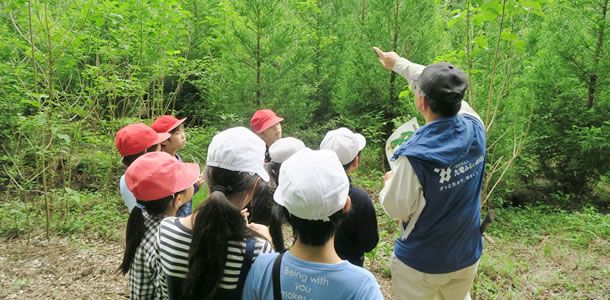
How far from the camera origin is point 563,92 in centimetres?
698

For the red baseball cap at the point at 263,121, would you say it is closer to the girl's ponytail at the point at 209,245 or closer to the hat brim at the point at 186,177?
the hat brim at the point at 186,177

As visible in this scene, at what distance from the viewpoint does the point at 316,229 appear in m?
1.54

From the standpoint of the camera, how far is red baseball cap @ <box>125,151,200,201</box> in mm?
1963

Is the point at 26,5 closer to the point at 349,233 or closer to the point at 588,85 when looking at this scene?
the point at 349,233

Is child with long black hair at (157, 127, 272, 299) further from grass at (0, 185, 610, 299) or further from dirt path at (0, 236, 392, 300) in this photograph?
dirt path at (0, 236, 392, 300)

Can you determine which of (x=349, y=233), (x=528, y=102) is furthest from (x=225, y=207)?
(x=528, y=102)

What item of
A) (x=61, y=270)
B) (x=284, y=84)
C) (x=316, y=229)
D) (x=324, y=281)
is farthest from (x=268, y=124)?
(x=284, y=84)

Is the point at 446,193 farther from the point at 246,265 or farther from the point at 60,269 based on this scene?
the point at 60,269

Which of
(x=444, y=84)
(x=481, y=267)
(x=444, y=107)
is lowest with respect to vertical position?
(x=481, y=267)

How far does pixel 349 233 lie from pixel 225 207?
3.47 feet

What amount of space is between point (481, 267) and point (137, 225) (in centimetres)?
385

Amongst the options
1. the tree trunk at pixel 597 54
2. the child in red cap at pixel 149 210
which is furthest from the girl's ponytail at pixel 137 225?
the tree trunk at pixel 597 54

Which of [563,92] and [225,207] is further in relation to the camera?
[563,92]

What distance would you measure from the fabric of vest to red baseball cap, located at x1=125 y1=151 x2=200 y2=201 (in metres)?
1.12
